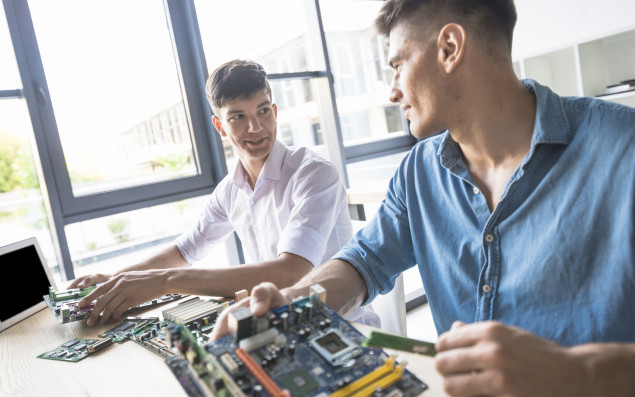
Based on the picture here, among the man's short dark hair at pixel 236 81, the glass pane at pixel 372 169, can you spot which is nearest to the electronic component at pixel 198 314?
the man's short dark hair at pixel 236 81

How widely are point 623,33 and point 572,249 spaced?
117 inches

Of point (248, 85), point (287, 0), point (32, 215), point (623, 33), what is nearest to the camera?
point (248, 85)

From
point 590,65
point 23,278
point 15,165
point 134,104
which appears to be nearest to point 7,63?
point 15,165

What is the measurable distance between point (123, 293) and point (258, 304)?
2.36 ft

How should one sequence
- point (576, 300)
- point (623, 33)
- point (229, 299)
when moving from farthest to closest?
point (623, 33) → point (229, 299) → point (576, 300)

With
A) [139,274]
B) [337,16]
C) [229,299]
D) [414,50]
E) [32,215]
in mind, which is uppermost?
[337,16]

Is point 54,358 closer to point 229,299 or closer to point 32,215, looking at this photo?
point 229,299

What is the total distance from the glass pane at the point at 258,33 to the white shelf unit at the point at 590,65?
1.70m

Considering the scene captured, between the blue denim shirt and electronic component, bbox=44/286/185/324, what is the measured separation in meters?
0.82

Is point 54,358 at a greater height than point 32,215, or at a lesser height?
lesser

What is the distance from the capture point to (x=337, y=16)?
361cm

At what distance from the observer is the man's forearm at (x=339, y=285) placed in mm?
1100

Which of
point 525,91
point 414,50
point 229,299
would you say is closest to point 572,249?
point 525,91

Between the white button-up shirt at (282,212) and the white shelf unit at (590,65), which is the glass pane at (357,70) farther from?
the white button-up shirt at (282,212)
